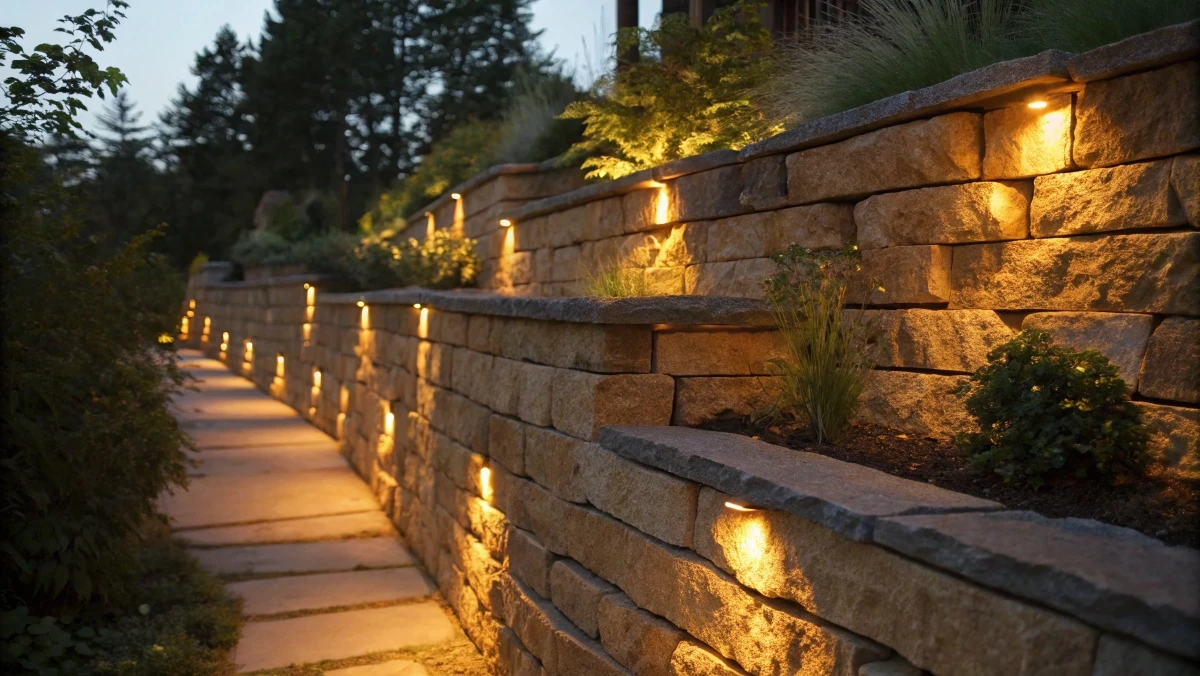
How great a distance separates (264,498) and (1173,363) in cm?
623

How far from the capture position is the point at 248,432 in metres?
9.77

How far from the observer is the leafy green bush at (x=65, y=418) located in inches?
171

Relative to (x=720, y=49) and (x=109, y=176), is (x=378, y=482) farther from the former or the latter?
(x=109, y=176)

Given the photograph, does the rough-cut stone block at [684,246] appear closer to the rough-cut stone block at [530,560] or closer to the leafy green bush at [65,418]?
the rough-cut stone block at [530,560]

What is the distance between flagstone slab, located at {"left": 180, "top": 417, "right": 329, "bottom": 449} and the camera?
9.23 m

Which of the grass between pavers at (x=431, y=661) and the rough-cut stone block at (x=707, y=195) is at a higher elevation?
the rough-cut stone block at (x=707, y=195)

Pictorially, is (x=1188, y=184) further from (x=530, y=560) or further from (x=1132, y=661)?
(x=530, y=560)

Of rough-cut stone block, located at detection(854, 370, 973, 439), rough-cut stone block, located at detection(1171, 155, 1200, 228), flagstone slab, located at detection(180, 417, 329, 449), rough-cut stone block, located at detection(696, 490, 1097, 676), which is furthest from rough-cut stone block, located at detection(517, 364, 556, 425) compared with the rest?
flagstone slab, located at detection(180, 417, 329, 449)

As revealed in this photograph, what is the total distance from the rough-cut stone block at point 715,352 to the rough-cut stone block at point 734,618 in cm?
71

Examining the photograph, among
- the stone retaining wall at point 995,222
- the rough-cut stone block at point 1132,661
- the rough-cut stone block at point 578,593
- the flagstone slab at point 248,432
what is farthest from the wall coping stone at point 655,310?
the flagstone slab at point 248,432

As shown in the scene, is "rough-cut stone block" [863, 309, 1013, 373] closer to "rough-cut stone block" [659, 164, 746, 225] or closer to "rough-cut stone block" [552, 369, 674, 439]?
"rough-cut stone block" [552, 369, 674, 439]

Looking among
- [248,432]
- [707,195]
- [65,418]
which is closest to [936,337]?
[707,195]

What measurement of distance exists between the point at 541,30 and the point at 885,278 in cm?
2422

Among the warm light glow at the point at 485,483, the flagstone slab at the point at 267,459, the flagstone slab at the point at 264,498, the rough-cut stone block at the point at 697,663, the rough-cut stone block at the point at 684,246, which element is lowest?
the flagstone slab at the point at 264,498
